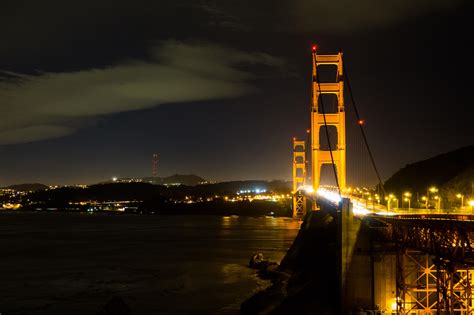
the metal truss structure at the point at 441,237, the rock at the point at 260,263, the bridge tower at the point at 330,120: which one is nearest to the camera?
the metal truss structure at the point at 441,237

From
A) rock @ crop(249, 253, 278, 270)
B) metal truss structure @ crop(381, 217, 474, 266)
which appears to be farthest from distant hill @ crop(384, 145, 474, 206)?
metal truss structure @ crop(381, 217, 474, 266)

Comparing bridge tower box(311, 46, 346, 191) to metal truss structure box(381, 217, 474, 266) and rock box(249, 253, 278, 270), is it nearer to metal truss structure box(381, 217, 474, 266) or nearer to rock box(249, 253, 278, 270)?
rock box(249, 253, 278, 270)

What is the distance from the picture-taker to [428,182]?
91938 millimetres

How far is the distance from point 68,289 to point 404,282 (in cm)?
2272

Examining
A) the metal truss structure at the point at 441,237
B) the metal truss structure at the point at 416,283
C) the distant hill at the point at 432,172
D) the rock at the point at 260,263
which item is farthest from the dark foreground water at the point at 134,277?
the distant hill at the point at 432,172

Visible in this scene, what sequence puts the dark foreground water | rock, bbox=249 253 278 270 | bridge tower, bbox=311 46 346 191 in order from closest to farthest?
the dark foreground water
rock, bbox=249 253 278 270
bridge tower, bbox=311 46 346 191

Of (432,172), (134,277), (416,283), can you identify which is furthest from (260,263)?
(432,172)

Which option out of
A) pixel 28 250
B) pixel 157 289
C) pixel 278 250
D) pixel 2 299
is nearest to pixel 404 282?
pixel 157 289

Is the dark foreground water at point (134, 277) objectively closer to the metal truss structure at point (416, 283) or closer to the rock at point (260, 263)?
the rock at point (260, 263)

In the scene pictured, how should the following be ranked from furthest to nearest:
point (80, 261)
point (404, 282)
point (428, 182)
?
1. point (428, 182)
2. point (80, 261)
3. point (404, 282)

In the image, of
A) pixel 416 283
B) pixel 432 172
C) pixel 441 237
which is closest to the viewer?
pixel 441 237

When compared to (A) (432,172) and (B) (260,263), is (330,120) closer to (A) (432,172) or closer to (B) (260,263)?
(B) (260,263)

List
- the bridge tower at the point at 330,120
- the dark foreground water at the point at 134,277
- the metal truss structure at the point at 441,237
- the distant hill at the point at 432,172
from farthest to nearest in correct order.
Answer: the distant hill at the point at 432,172
the bridge tower at the point at 330,120
the dark foreground water at the point at 134,277
the metal truss structure at the point at 441,237

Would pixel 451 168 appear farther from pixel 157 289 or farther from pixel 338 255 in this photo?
pixel 338 255
